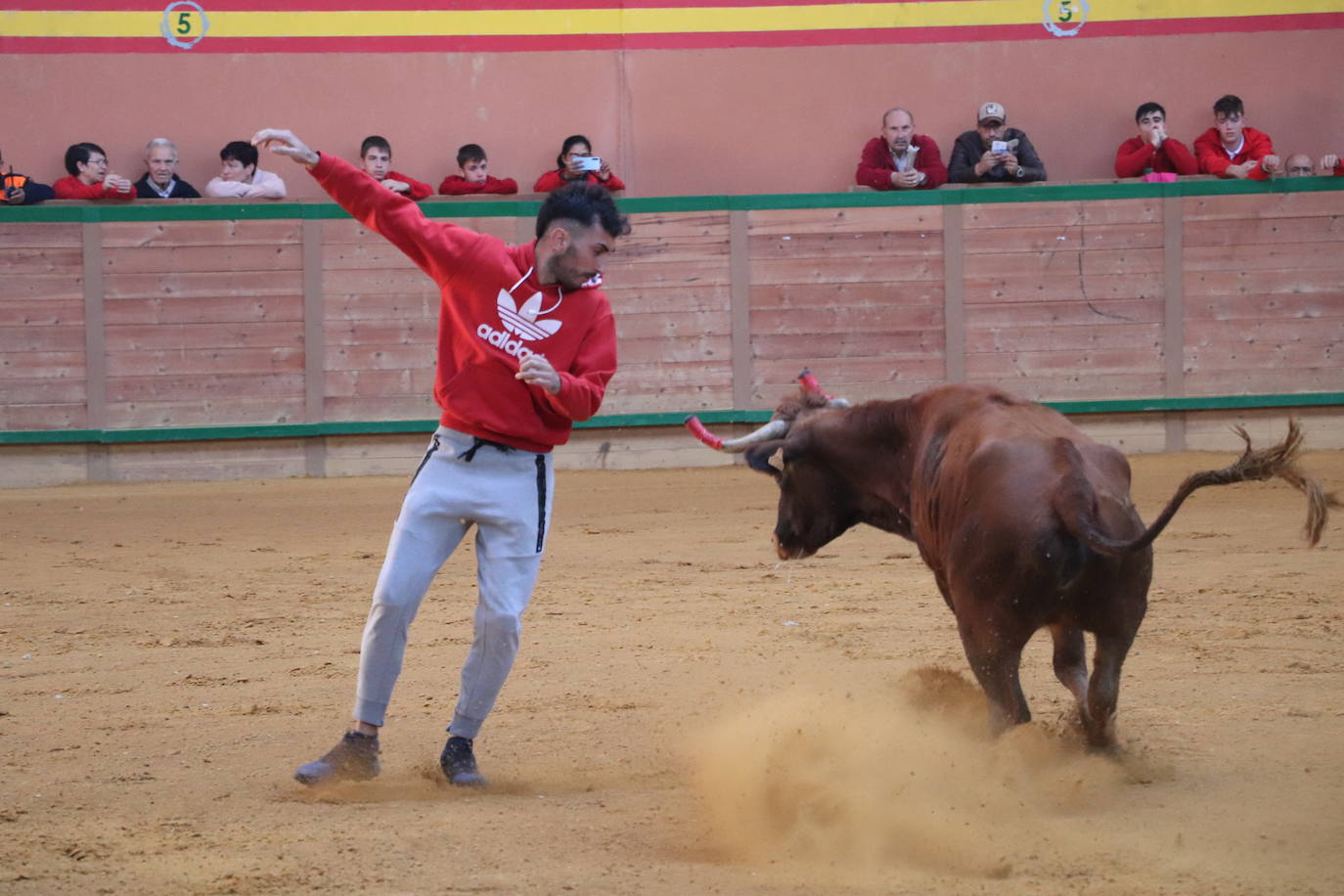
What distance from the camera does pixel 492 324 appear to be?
4.15m

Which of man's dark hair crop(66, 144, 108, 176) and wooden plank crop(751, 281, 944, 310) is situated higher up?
man's dark hair crop(66, 144, 108, 176)

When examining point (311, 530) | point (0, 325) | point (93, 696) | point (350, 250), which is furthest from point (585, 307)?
point (0, 325)

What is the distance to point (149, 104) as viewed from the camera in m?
12.6

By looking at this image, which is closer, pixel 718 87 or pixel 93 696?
pixel 93 696

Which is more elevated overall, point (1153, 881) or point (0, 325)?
point (0, 325)

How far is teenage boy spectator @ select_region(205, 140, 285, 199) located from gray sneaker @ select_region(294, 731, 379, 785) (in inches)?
329

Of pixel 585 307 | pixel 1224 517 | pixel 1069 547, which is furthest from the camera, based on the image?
pixel 1224 517

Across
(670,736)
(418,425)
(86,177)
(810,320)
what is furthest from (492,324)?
(86,177)

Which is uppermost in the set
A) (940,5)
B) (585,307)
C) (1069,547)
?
(940,5)

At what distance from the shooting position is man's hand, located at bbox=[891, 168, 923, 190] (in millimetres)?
11758

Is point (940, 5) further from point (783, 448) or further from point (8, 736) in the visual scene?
point (8, 736)

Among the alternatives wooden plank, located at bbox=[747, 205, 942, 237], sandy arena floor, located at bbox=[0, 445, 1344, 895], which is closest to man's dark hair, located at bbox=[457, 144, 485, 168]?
wooden plank, located at bbox=[747, 205, 942, 237]

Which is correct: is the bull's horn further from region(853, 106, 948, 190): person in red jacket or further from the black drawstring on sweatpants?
region(853, 106, 948, 190): person in red jacket

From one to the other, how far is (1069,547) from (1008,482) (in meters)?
0.24
